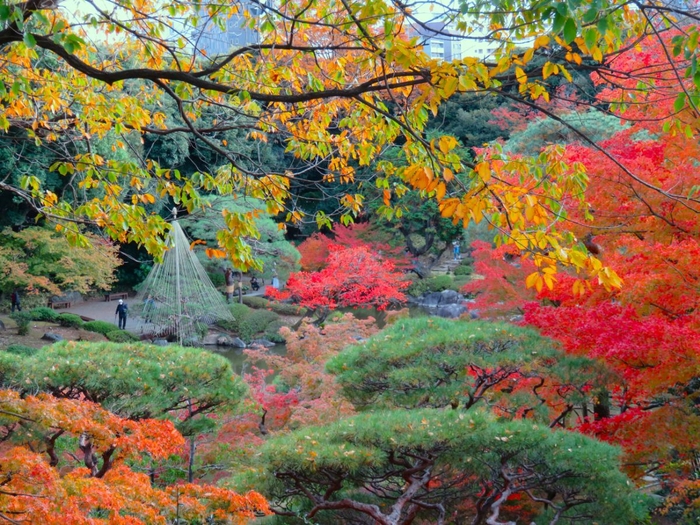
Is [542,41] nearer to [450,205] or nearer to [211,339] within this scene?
[450,205]

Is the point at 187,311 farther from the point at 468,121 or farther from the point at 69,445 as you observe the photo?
the point at 468,121

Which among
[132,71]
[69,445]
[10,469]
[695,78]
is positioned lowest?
[69,445]

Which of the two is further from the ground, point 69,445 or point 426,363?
point 426,363

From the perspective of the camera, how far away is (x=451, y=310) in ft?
63.3

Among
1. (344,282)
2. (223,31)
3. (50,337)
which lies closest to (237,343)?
(344,282)

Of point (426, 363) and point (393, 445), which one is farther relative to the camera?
point (426, 363)

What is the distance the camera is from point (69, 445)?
22.1 ft

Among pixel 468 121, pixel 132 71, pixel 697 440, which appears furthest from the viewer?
pixel 468 121

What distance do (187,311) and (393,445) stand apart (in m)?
11.7

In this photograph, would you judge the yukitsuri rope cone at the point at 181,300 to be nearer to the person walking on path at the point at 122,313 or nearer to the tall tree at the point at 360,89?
the person walking on path at the point at 122,313

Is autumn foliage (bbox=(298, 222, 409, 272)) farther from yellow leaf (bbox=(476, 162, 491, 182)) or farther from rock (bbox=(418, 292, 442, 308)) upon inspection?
yellow leaf (bbox=(476, 162, 491, 182))

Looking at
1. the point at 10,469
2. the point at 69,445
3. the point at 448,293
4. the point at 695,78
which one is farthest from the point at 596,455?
the point at 448,293

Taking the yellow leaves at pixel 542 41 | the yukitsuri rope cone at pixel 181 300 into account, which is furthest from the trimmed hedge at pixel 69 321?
the yellow leaves at pixel 542 41

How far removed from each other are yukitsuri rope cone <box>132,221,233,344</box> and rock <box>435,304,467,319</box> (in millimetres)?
6631
